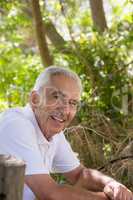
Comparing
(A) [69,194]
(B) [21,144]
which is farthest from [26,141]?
(A) [69,194]

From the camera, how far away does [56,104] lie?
3033mm

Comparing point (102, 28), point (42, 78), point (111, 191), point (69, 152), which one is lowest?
point (111, 191)

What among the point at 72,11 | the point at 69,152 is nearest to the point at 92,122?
the point at 69,152

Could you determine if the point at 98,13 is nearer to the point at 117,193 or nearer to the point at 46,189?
the point at 117,193

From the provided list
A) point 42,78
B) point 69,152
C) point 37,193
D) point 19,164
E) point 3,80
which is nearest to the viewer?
point 19,164

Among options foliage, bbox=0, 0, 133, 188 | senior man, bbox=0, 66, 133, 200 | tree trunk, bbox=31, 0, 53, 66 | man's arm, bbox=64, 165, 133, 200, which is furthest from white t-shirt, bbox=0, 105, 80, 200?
tree trunk, bbox=31, 0, 53, 66

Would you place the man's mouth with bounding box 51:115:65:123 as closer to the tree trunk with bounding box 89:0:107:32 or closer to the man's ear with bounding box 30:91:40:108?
the man's ear with bounding box 30:91:40:108

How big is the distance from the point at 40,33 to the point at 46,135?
11.0 ft

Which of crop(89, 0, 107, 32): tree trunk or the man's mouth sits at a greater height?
crop(89, 0, 107, 32): tree trunk

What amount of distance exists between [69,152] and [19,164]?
155 centimetres

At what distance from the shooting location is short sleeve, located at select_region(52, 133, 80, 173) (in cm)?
344

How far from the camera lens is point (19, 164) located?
195cm

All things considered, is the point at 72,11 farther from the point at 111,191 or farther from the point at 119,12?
the point at 111,191

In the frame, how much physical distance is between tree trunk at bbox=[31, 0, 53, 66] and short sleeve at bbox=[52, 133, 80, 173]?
9.40ft
